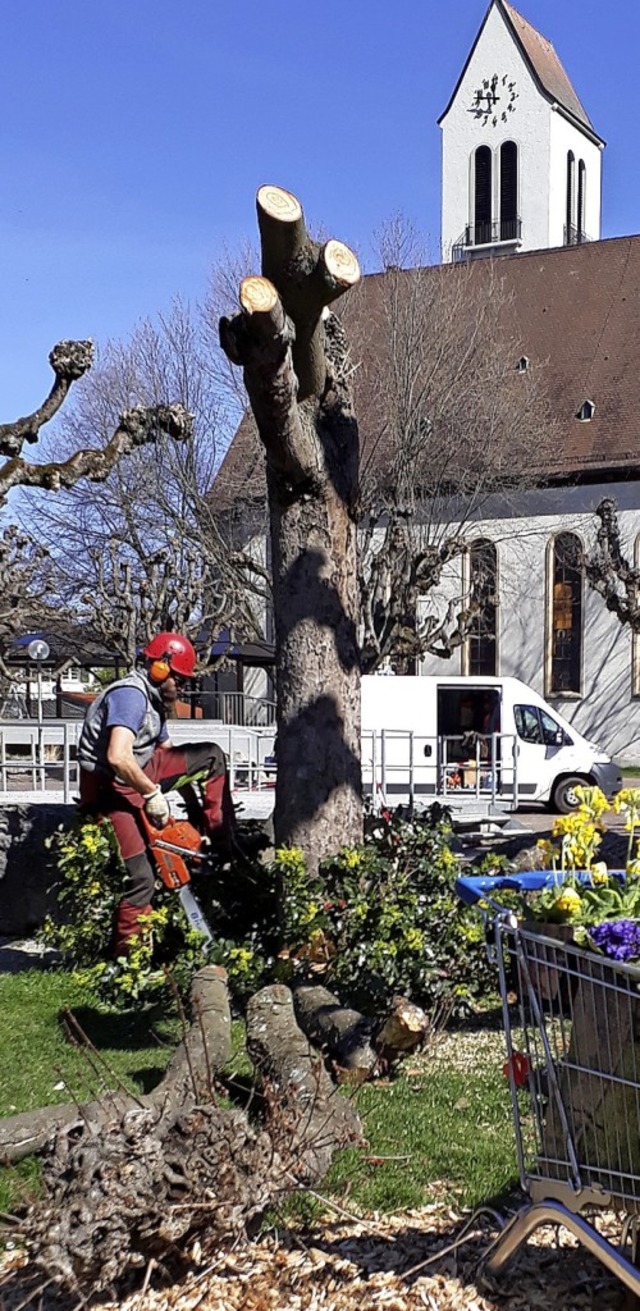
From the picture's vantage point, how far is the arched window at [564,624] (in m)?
39.2

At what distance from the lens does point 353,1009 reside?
6.54 m

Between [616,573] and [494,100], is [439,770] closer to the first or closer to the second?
[616,573]

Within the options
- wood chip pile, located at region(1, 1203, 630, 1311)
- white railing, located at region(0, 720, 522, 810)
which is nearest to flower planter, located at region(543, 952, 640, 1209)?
wood chip pile, located at region(1, 1203, 630, 1311)

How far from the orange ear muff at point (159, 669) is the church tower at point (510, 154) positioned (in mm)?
45574

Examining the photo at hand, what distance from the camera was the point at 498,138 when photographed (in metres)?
52.6

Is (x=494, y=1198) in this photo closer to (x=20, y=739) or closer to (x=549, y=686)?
(x=20, y=739)

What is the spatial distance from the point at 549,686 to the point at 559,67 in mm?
30064

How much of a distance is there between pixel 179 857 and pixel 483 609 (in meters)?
32.7

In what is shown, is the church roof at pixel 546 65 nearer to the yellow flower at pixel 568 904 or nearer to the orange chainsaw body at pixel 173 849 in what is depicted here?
the orange chainsaw body at pixel 173 849

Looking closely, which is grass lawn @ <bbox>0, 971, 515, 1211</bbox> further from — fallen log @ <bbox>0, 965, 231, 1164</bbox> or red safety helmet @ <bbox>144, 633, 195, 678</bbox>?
red safety helmet @ <bbox>144, 633, 195, 678</bbox>

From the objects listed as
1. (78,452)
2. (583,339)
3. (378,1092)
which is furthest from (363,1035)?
(583,339)

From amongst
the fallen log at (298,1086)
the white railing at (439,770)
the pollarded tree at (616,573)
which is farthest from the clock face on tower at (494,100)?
the fallen log at (298,1086)

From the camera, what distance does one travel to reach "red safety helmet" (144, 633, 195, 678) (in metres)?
7.61

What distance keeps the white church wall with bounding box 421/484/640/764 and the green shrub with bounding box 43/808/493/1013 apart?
29.7 meters
